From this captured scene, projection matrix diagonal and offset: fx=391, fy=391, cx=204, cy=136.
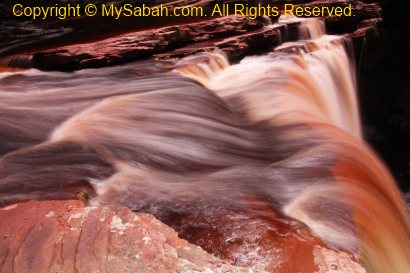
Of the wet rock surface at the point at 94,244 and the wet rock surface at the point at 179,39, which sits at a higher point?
the wet rock surface at the point at 179,39

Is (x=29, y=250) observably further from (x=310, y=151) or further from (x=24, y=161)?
(x=310, y=151)

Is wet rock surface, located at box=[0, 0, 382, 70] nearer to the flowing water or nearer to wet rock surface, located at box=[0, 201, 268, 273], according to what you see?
the flowing water

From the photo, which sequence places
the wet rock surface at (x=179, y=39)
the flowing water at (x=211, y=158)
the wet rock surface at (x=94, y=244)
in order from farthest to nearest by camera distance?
the wet rock surface at (x=179, y=39)
the flowing water at (x=211, y=158)
the wet rock surface at (x=94, y=244)

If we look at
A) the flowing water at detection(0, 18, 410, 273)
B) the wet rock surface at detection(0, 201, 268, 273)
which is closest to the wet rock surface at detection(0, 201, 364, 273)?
the wet rock surface at detection(0, 201, 268, 273)

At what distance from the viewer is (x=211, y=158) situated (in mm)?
3990

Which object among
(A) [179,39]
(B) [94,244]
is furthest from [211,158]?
(A) [179,39]

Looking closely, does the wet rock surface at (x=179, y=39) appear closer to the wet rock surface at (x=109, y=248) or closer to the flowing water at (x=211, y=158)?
the flowing water at (x=211, y=158)

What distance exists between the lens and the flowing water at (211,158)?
8.73 feet

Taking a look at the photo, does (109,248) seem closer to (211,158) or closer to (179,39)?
(211,158)

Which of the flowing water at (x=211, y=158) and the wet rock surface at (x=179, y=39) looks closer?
the flowing water at (x=211, y=158)

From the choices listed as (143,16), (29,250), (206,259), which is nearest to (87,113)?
(29,250)

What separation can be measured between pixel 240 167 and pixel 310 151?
0.73m

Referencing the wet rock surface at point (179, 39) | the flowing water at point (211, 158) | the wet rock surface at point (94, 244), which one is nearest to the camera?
the wet rock surface at point (94, 244)

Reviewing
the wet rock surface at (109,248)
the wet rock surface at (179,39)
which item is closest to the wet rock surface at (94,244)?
the wet rock surface at (109,248)
